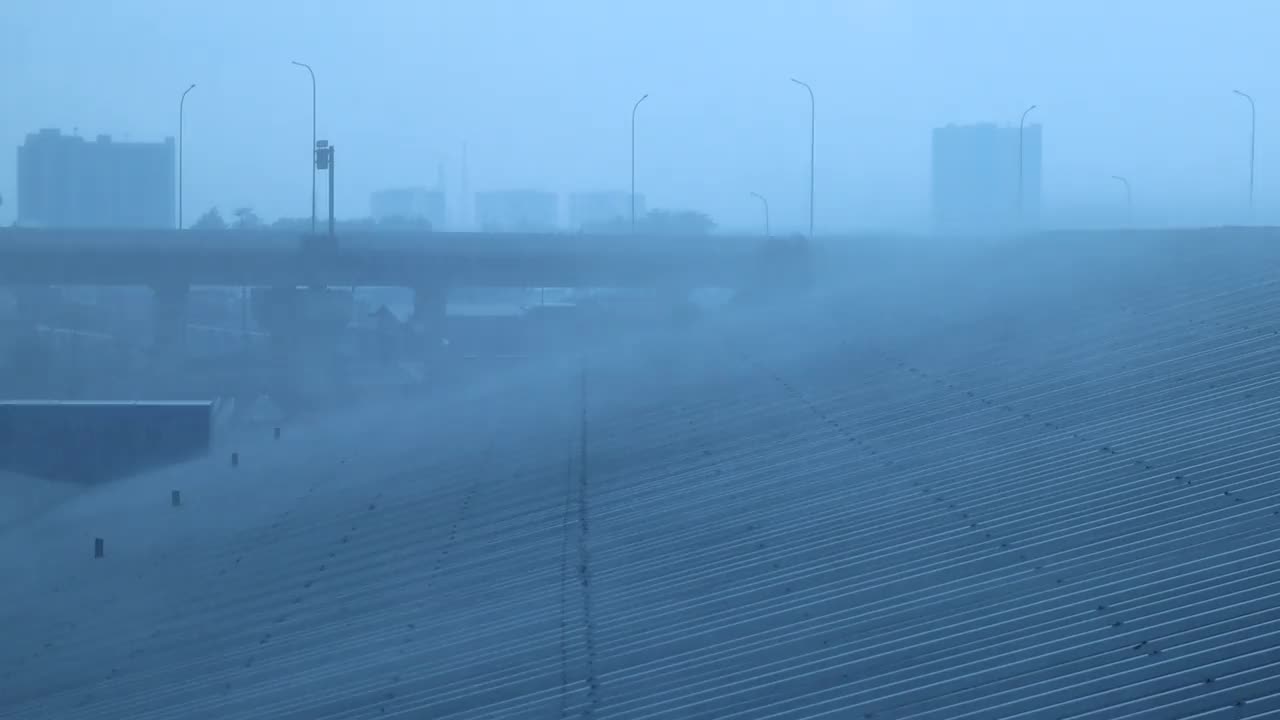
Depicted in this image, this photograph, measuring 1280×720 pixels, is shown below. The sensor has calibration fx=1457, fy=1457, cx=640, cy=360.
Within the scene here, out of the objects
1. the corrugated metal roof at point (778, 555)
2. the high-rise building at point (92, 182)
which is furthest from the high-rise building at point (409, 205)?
the corrugated metal roof at point (778, 555)

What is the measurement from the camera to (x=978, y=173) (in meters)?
58.4

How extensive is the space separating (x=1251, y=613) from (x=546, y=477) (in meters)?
7.46

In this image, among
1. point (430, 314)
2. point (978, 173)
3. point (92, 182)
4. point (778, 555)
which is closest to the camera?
point (778, 555)

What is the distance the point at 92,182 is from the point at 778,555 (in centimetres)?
8560

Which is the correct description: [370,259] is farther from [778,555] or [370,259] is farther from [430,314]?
[778,555]

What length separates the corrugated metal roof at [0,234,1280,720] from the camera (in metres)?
6.86

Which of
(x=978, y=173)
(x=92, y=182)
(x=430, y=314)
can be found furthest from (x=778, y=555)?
(x=92, y=182)

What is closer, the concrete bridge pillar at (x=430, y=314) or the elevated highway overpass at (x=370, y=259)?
the elevated highway overpass at (x=370, y=259)

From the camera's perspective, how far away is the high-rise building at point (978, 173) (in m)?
54.8

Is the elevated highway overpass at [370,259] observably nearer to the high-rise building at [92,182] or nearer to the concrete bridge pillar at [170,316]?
the concrete bridge pillar at [170,316]

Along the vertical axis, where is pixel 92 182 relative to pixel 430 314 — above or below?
above

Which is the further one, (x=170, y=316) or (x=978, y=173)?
(x=978, y=173)

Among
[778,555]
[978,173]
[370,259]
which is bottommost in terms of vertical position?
[778,555]

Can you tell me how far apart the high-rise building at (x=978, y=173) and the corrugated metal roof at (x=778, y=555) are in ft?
126
